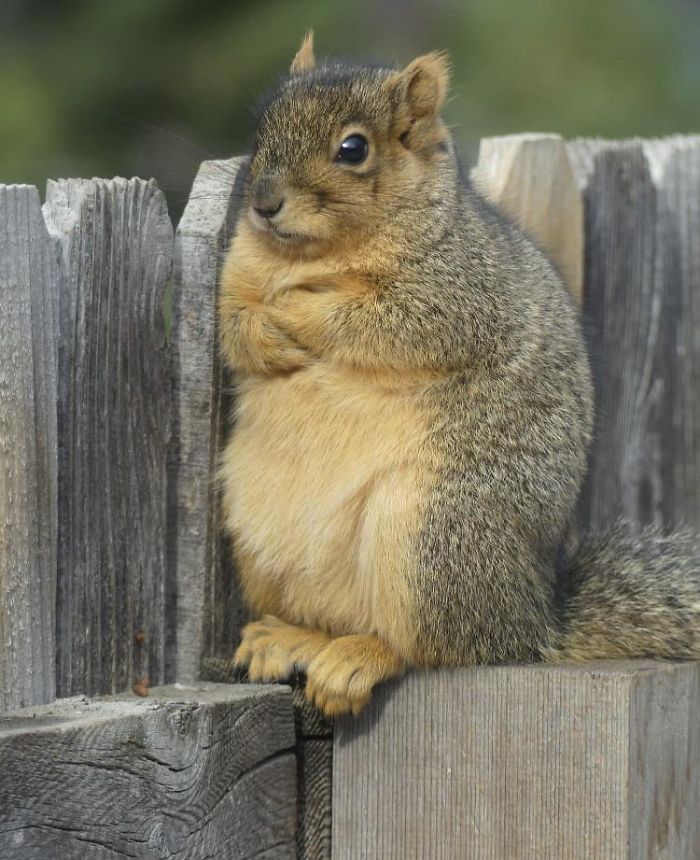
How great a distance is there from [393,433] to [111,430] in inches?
21.7

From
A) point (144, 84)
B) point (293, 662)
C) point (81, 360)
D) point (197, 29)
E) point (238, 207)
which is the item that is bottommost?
point (293, 662)

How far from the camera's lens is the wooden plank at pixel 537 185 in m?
3.43

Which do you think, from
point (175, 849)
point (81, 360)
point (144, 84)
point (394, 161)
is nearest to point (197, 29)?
point (144, 84)

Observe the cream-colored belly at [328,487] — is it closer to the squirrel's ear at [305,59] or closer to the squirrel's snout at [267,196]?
the squirrel's snout at [267,196]

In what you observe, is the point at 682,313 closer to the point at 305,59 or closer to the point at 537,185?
the point at 537,185

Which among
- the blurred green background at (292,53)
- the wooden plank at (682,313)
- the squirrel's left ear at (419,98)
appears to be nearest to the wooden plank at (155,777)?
the squirrel's left ear at (419,98)

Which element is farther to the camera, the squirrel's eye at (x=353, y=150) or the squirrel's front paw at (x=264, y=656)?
the squirrel's eye at (x=353, y=150)

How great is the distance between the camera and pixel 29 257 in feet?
7.41

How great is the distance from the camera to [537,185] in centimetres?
344

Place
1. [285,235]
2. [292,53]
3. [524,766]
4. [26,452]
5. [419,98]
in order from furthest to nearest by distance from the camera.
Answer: [292,53], [419,98], [285,235], [524,766], [26,452]

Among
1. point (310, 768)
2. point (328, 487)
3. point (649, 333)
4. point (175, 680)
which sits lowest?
point (310, 768)

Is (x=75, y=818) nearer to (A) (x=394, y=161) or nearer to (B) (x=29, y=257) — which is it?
(B) (x=29, y=257)

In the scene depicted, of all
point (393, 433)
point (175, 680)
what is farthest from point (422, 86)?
point (175, 680)

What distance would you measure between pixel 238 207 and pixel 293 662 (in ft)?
3.15
